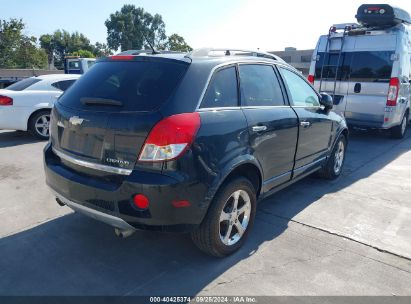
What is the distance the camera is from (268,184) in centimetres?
360

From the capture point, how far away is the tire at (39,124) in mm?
7457

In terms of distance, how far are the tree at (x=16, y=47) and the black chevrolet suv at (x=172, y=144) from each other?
3183cm

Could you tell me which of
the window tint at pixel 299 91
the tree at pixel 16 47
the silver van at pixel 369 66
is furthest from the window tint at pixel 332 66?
the tree at pixel 16 47

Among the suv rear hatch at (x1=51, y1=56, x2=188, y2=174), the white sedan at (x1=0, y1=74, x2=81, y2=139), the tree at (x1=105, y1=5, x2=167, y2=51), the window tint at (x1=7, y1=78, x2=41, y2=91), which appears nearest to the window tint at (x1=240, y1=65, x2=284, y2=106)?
the suv rear hatch at (x1=51, y1=56, x2=188, y2=174)

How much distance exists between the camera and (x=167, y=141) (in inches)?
100

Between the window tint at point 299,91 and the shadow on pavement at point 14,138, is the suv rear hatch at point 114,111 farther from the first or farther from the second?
the shadow on pavement at point 14,138

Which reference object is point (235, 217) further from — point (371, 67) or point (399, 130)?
point (399, 130)

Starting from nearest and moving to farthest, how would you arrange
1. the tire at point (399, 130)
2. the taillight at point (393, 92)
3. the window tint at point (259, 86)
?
the window tint at point (259, 86), the taillight at point (393, 92), the tire at point (399, 130)

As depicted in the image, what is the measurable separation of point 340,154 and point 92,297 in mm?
4247

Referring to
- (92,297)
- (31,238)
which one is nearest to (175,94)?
(92,297)

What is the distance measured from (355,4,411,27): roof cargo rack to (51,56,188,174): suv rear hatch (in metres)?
6.36

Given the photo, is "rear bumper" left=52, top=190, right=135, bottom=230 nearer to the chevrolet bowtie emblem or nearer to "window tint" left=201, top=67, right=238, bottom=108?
the chevrolet bowtie emblem

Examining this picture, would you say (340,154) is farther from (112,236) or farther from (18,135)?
(18,135)

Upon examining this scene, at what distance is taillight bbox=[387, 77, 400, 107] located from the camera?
24.4 ft
